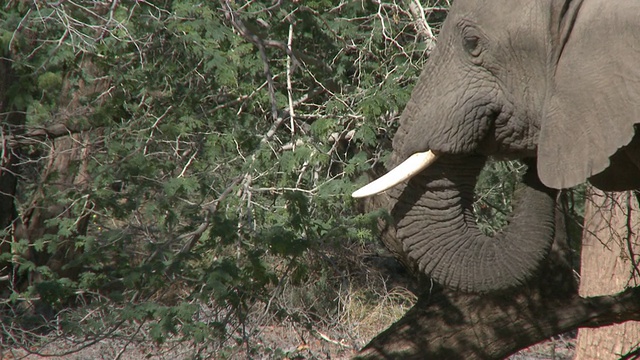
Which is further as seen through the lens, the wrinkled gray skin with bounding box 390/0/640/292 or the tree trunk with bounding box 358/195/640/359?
the tree trunk with bounding box 358/195/640/359

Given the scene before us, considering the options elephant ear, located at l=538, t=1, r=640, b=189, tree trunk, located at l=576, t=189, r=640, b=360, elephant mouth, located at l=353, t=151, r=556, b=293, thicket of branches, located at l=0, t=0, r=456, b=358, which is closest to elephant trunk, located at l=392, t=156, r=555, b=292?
elephant mouth, located at l=353, t=151, r=556, b=293

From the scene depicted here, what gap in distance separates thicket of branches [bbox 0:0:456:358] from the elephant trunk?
1.96ft

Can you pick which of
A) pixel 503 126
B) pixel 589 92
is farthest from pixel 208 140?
pixel 589 92

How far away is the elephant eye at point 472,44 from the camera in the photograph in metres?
3.46

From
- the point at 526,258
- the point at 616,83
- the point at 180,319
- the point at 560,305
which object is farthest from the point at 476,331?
the point at 616,83

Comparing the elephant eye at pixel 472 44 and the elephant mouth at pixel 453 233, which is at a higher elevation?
the elephant eye at pixel 472 44

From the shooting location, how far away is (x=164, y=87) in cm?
531

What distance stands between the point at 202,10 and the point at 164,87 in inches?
28.6

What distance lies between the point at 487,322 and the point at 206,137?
1815 millimetres

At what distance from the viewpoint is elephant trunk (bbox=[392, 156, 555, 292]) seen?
350cm

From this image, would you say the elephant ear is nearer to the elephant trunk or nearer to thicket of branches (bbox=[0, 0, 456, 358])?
the elephant trunk

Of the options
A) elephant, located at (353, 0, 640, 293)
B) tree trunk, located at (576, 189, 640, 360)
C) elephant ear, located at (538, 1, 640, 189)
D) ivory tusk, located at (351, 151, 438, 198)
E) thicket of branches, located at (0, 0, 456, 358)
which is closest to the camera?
elephant ear, located at (538, 1, 640, 189)

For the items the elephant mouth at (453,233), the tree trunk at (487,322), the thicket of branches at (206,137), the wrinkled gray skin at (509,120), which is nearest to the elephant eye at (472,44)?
the wrinkled gray skin at (509,120)

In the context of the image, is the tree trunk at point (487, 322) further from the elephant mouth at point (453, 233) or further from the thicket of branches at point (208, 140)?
→ the elephant mouth at point (453, 233)
